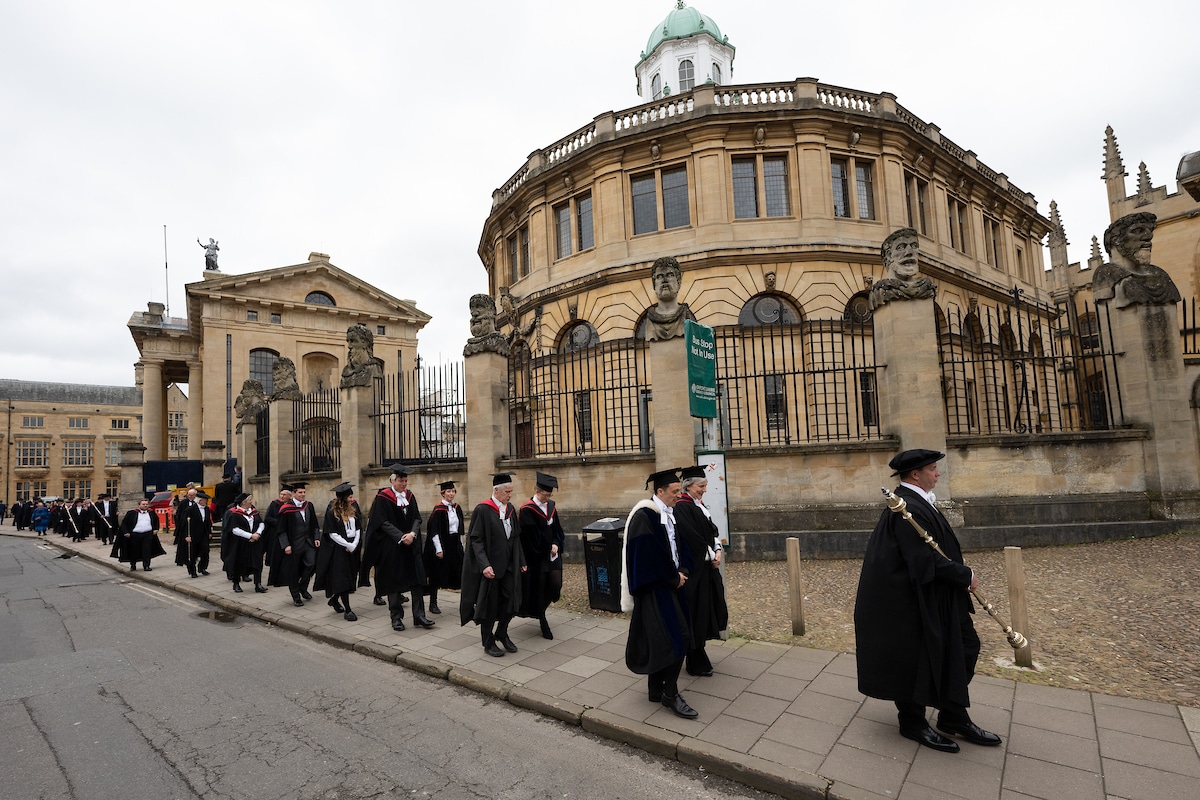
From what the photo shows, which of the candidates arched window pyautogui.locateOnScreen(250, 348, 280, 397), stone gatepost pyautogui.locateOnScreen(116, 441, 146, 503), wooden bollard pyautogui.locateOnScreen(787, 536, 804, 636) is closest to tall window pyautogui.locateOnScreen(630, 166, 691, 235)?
wooden bollard pyautogui.locateOnScreen(787, 536, 804, 636)

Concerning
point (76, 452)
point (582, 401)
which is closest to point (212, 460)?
point (582, 401)

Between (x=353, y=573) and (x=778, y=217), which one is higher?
(x=778, y=217)

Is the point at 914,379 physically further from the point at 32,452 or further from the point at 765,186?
the point at 32,452

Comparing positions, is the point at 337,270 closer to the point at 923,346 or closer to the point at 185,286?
the point at 185,286

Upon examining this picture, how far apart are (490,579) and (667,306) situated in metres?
6.13

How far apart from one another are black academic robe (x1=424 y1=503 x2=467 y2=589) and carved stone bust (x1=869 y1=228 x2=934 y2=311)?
7.96 meters

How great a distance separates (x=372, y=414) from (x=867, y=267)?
649 inches

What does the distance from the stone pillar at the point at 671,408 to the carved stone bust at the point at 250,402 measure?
1522cm

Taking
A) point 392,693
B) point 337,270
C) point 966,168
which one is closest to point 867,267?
point 966,168

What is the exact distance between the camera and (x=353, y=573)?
8344 mm

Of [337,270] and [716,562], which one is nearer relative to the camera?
[716,562]

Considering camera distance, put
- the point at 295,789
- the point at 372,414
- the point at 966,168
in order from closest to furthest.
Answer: the point at 295,789 < the point at 372,414 < the point at 966,168

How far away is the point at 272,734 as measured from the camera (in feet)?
14.7

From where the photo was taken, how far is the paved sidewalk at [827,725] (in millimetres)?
3359
